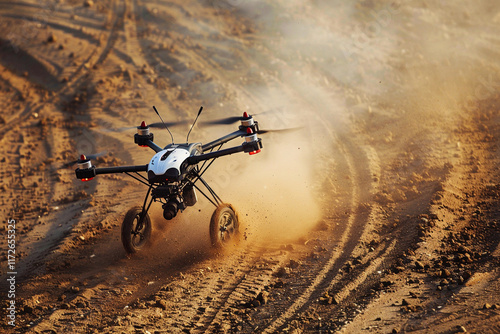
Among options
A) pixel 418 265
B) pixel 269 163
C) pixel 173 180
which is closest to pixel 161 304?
pixel 173 180

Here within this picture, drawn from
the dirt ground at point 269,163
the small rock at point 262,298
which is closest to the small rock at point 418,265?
the dirt ground at point 269,163

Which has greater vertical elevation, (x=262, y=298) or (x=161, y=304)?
(x=161, y=304)

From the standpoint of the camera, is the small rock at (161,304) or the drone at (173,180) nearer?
the small rock at (161,304)

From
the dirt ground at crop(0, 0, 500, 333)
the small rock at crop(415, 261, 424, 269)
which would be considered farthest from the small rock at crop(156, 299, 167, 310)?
the small rock at crop(415, 261, 424, 269)

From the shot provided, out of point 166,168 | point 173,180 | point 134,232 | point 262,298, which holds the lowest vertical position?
point 262,298

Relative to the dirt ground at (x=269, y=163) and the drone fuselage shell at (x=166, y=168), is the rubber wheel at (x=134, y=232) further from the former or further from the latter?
the drone fuselage shell at (x=166, y=168)

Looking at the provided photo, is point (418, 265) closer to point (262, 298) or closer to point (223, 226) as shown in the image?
point (262, 298)

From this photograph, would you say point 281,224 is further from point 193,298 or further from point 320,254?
point 193,298
